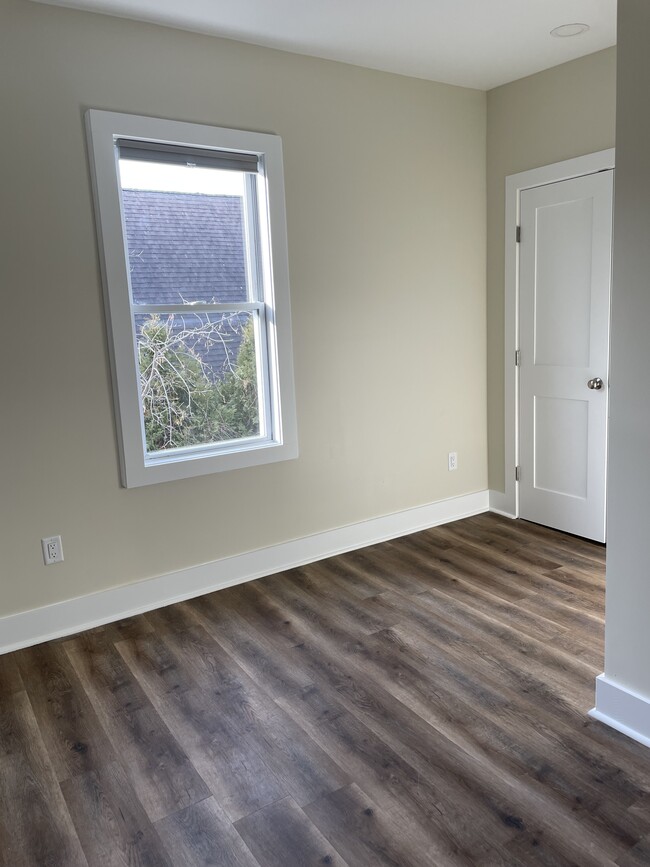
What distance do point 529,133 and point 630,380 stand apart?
8.03 ft

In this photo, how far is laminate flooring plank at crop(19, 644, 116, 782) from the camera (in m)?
2.18

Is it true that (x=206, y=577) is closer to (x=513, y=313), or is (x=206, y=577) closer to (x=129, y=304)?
(x=129, y=304)

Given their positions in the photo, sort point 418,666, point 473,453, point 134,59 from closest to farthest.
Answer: point 418,666 < point 134,59 < point 473,453

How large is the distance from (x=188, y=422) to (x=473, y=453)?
1.97m

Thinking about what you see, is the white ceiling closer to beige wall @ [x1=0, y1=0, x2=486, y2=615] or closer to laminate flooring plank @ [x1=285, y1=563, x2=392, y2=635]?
beige wall @ [x1=0, y1=0, x2=486, y2=615]

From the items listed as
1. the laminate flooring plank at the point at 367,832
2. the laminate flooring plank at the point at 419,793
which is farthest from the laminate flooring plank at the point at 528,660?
the laminate flooring plank at the point at 367,832

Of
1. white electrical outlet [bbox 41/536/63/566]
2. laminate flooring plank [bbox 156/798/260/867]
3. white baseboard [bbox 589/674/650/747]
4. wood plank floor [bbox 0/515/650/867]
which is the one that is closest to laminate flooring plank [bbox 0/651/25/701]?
wood plank floor [bbox 0/515/650/867]

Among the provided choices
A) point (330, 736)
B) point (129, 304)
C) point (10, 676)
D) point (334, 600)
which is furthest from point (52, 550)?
point (330, 736)

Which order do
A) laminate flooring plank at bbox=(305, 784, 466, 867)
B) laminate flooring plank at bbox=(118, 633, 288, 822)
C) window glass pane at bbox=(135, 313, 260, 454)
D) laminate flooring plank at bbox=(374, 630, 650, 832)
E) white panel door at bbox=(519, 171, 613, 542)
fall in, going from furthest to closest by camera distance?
white panel door at bbox=(519, 171, 613, 542), window glass pane at bbox=(135, 313, 260, 454), laminate flooring plank at bbox=(118, 633, 288, 822), laminate flooring plank at bbox=(374, 630, 650, 832), laminate flooring plank at bbox=(305, 784, 466, 867)

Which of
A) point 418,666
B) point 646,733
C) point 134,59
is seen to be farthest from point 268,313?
point 646,733

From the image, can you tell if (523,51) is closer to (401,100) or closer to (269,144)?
(401,100)

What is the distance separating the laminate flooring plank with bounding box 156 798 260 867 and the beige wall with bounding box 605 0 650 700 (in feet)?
4.12

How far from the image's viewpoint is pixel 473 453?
4.41 m

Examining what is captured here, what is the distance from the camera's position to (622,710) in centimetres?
217
